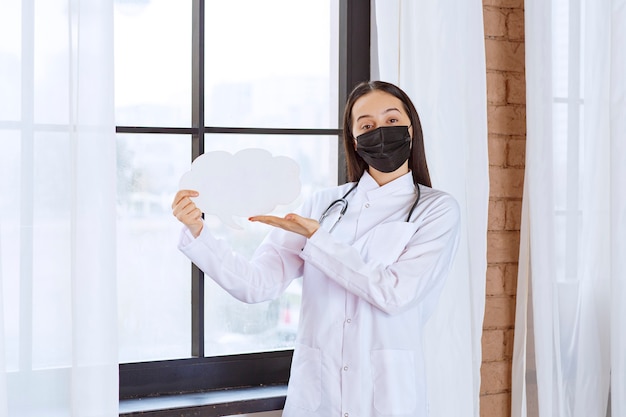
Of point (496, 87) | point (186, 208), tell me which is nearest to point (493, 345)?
point (496, 87)

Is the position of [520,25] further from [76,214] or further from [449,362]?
[76,214]

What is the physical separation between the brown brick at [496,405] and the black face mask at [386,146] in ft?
3.42

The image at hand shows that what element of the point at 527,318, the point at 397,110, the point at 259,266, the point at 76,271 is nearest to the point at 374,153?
the point at 397,110

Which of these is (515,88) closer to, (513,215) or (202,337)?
(513,215)

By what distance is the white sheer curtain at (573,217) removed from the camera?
255cm

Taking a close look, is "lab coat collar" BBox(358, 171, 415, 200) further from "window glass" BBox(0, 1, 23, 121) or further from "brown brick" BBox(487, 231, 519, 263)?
"window glass" BBox(0, 1, 23, 121)

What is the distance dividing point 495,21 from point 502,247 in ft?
2.43

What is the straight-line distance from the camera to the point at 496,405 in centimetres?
269

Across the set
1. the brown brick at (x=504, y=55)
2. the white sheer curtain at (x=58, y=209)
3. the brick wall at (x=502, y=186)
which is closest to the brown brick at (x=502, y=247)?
the brick wall at (x=502, y=186)

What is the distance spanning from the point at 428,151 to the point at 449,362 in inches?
24.5

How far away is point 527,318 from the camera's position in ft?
8.55

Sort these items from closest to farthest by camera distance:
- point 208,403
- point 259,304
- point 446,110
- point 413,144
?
point 413,144, point 208,403, point 446,110, point 259,304

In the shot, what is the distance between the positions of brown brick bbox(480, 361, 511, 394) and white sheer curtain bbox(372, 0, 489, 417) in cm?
22

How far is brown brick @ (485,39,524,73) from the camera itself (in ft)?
8.70
